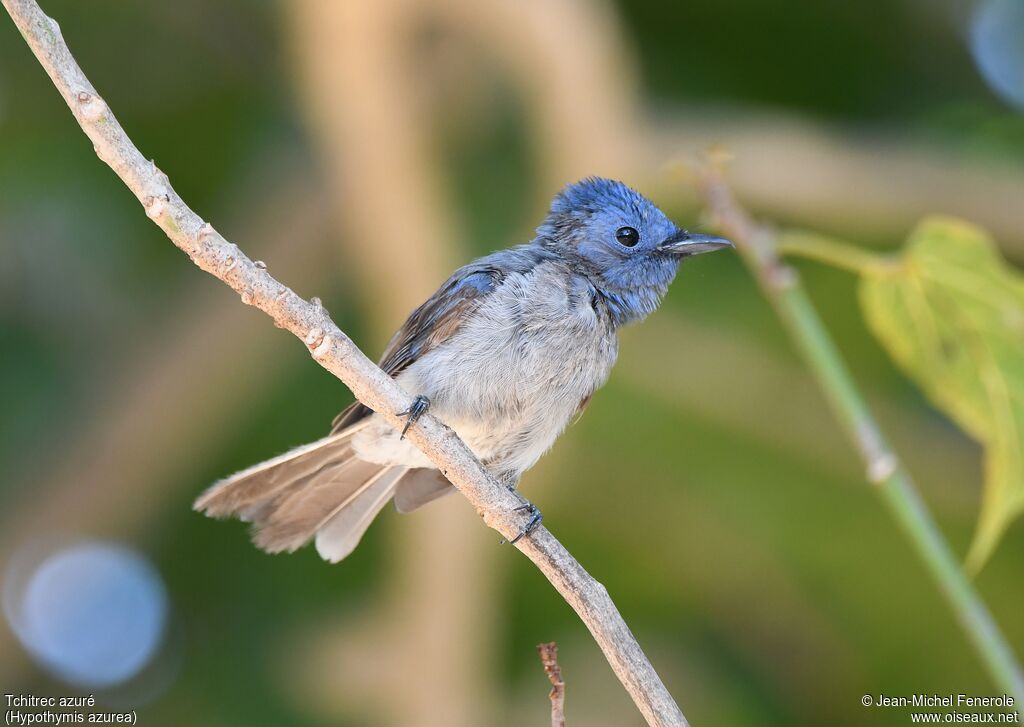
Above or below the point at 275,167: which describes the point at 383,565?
below

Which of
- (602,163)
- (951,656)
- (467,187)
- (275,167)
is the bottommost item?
(951,656)

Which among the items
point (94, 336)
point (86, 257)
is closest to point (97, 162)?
point (86, 257)

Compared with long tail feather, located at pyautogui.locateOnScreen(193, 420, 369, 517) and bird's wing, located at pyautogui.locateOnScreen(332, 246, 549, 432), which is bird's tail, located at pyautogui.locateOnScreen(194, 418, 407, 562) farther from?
bird's wing, located at pyautogui.locateOnScreen(332, 246, 549, 432)

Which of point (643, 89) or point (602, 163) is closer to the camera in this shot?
point (602, 163)

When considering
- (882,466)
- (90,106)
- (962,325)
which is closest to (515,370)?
(882,466)

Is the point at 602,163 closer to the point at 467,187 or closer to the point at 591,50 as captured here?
the point at 591,50

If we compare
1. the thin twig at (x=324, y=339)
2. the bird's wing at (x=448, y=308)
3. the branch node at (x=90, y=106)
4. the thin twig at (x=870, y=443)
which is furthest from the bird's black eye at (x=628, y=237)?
the branch node at (x=90, y=106)
